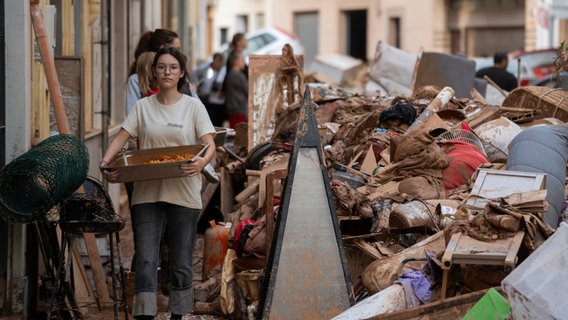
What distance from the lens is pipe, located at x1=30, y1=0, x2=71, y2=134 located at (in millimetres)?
7598

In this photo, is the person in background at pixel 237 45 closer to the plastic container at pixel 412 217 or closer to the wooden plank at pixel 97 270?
the wooden plank at pixel 97 270

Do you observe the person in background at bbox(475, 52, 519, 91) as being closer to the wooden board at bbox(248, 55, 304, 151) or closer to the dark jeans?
the wooden board at bbox(248, 55, 304, 151)

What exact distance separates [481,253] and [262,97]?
16.8 feet

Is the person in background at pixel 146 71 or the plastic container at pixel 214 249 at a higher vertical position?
the person in background at pixel 146 71

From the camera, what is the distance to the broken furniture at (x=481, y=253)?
6402 millimetres

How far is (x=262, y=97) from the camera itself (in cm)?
1128

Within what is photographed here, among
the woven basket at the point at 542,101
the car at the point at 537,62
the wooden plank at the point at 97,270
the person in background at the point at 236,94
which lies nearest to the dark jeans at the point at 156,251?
the wooden plank at the point at 97,270

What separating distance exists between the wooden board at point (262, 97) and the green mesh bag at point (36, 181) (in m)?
→ 4.15

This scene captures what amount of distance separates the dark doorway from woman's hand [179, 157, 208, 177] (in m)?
40.7

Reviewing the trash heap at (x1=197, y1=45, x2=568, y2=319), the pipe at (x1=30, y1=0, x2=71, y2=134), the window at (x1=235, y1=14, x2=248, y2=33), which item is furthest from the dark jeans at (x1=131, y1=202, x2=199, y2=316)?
the window at (x1=235, y1=14, x2=248, y2=33)

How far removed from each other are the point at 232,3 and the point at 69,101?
135ft

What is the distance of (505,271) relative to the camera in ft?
21.1

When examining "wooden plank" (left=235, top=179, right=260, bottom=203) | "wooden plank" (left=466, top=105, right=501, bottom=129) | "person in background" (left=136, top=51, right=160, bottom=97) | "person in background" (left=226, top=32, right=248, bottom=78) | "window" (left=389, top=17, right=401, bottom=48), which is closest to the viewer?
"person in background" (left=136, top=51, right=160, bottom=97)

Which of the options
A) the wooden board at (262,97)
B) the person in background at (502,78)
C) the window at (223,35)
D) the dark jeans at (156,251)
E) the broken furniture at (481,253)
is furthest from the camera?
the window at (223,35)
